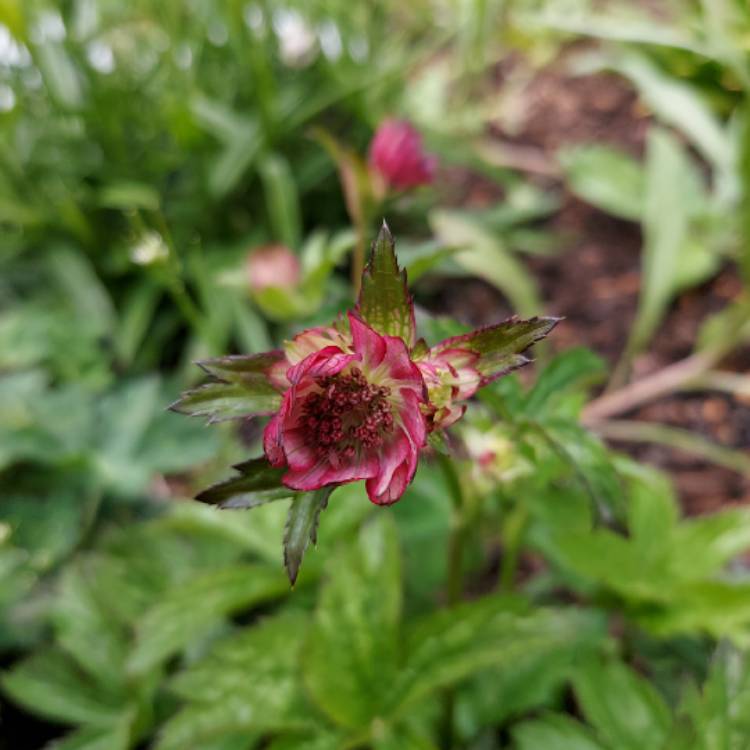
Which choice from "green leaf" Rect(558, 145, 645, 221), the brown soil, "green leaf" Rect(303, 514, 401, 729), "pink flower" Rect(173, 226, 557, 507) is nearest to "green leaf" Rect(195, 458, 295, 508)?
"pink flower" Rect(173, 226, 557, 507)

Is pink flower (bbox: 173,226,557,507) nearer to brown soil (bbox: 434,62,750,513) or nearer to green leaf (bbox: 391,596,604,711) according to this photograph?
green leaf (bbox: 391,596,604,711)

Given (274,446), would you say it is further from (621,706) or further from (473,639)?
(621,706)

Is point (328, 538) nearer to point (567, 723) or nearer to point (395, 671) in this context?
point (395, 671)

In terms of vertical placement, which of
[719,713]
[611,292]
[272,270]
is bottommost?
[611,292]

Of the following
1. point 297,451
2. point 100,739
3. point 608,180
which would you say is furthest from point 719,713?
point 608,180

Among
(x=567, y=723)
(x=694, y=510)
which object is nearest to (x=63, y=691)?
(x=567, y=723)

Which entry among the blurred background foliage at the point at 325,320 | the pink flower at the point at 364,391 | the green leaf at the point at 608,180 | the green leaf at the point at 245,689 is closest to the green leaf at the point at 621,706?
the blurred background foliage at the point at 325,320

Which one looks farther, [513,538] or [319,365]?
[513,538]
